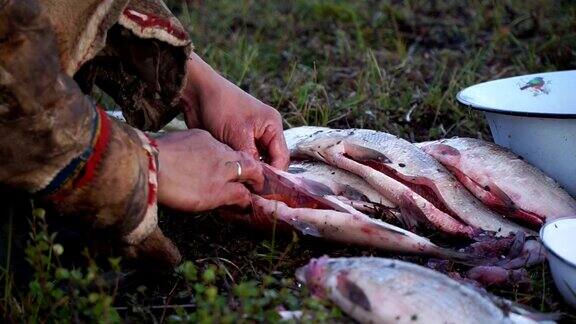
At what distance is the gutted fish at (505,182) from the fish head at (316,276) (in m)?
1.05

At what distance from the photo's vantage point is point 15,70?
226cm

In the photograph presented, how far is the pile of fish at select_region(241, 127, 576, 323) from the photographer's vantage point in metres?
2.91

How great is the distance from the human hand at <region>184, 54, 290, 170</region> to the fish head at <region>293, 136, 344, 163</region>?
24cm

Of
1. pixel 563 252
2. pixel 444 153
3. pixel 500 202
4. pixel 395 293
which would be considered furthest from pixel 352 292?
pixel 444 153

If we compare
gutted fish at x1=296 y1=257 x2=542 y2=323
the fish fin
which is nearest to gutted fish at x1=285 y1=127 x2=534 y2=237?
gutted fish at x1=296 y1=257 x2=542 y2=323

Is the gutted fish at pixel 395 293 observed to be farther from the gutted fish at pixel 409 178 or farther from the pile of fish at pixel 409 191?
the gutted fish at pixel 409 178

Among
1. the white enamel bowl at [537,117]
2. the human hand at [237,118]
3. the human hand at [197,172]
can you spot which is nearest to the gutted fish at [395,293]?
the human hand at [197,172]

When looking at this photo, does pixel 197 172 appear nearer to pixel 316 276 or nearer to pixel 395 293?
pixel 316 276

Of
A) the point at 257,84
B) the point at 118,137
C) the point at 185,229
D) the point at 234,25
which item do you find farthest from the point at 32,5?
the point at 234,25

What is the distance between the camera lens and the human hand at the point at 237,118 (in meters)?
3.07

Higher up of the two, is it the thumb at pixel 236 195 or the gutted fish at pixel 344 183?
the thumb at pixel 236 195

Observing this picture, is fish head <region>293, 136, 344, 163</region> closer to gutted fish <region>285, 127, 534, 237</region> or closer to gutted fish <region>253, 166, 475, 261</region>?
gutted fish <region>285, 127, 534, 237</region>

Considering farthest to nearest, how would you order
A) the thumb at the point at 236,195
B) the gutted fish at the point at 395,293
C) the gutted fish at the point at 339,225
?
the gutted fish at the point at 339,225 → the thumb at the point at 236,195 → the gutted fish at the point at 395,293

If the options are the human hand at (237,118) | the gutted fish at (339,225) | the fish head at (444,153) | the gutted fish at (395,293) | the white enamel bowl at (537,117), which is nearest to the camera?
the gutted fish at (395,293)
